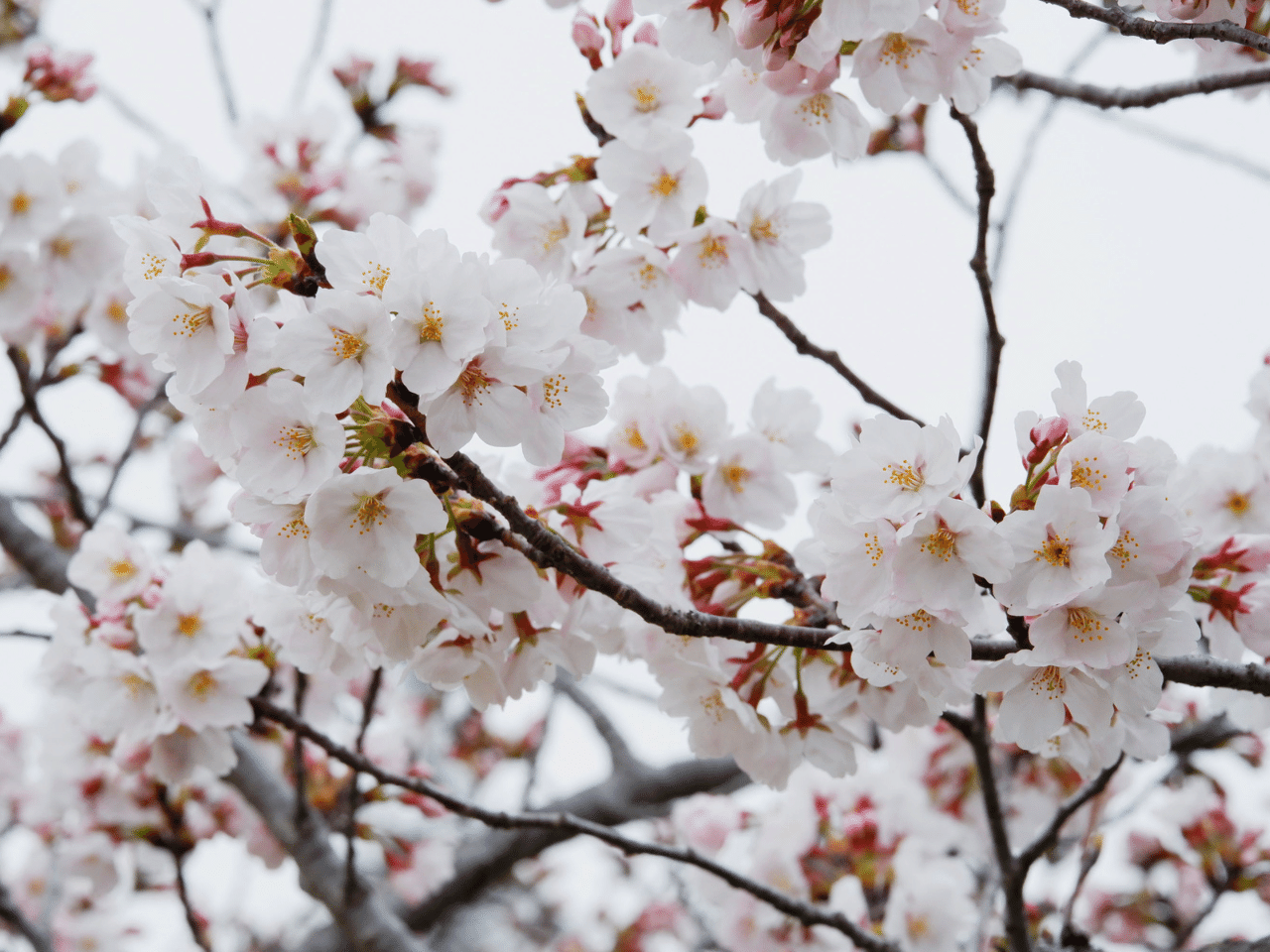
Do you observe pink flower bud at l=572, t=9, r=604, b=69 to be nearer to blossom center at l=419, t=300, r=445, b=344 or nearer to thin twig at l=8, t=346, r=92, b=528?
blossom center at l=419, t=300, r=445, b=344

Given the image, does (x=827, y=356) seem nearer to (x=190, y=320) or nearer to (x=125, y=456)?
(x=190, y=320)

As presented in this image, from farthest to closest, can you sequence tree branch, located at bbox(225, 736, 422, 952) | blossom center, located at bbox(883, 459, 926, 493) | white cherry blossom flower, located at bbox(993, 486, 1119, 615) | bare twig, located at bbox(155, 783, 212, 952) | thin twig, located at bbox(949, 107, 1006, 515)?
bare twig, located at bbox(155, 783, 212, 952) → tree branch, located at bbox(225, 736, 422, 952) → thin twig, located at bbox(949, 107, 1006, 515) → blossom center, located at bbox(883, 459, 926, 493) → white cherry blossom flower, located at bbox(993, 486, 1119, 615)

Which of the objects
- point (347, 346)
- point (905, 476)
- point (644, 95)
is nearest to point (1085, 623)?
point (905, 476)

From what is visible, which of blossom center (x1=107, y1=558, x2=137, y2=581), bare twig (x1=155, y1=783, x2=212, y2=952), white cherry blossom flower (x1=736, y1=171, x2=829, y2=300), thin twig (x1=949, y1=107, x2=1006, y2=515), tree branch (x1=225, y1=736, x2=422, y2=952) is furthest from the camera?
bare twig (x1=155, y1=783, x2=212, y2=952)

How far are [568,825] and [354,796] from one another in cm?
56

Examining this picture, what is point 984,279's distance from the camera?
1.42m

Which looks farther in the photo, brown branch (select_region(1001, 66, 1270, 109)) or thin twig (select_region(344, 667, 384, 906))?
thin twig (select_region(344, 667, 384, 906))

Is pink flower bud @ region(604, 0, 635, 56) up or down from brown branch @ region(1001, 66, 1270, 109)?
down

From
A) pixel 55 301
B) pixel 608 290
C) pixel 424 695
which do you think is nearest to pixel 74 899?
pixel 424 695

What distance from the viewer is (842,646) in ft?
3.75

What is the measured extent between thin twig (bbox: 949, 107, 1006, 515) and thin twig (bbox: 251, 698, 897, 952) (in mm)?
745

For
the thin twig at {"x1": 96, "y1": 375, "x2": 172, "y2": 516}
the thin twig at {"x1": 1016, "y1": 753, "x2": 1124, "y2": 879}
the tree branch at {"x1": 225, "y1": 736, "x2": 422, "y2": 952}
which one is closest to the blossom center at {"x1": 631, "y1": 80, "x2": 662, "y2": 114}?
the thin twig at {"x1": 1016, "y1": 753, "x2": 1124, "y2": 879}

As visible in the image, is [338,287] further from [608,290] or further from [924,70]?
[924,70]

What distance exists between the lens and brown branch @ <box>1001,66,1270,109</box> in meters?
1.61
